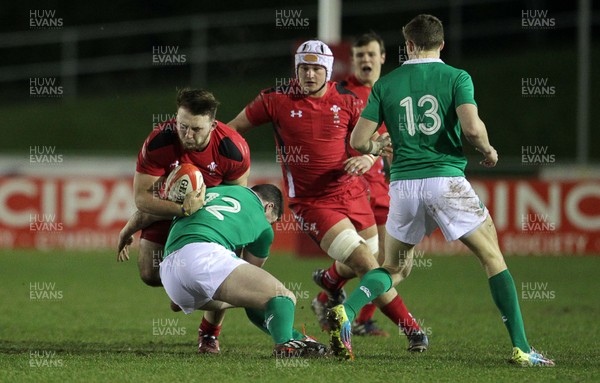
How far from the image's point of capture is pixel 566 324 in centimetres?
952

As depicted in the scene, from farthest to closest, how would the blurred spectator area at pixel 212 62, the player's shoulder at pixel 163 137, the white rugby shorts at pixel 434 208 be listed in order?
1. the blurred spectator area at pixel 212 62
2. the player's shoulder at pixel 163 137
3. the white rugby shorts at pixel 434 208

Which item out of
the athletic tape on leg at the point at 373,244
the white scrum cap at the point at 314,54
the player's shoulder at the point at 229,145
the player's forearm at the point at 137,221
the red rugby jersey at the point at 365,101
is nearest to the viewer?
the player's shoulder at the point at 229,145

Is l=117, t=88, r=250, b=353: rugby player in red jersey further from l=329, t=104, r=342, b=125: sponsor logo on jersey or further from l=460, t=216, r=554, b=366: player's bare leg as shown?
l=460, t=216, r=554, b=366: player's bare leg

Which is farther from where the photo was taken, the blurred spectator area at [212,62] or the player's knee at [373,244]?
the blurred spectator area at [212,62]

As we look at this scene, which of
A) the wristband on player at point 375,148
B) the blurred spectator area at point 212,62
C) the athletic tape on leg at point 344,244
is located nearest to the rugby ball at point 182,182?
the wristband on player at point 375,148

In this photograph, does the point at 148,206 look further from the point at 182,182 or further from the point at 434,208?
the point at 434,208

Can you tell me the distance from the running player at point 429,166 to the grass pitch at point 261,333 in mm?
341

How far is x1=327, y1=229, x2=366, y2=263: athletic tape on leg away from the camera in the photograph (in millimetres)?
8062

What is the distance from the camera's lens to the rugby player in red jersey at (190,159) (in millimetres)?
7035

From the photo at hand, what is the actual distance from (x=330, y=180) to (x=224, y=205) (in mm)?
1749

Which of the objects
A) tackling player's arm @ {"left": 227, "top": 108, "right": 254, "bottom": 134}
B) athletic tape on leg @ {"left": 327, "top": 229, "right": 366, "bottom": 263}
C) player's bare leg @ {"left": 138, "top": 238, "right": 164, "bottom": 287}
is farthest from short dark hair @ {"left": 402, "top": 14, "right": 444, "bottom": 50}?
player's bare leg @ {"left": 138, "top": 238, "right": 164, "bottom": 287}

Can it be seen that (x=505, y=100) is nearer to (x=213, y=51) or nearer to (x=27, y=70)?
(x=213, y=51)

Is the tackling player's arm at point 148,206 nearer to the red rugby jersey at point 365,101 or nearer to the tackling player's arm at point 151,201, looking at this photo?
the tackling player's arm at point 151,201

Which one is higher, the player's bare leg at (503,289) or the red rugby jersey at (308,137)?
the red rugby jersey at (308,137)
